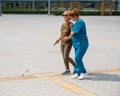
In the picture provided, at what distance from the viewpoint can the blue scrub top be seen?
850 centimetres

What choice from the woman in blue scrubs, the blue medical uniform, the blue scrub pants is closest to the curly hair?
the woman in blue scrubs

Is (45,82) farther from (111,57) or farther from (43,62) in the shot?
(111,57)

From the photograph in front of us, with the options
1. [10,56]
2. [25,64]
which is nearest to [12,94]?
[25,64]

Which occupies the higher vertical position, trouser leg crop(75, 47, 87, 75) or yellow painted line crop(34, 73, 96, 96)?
trouser leg crop(75, 47, 87, 75)

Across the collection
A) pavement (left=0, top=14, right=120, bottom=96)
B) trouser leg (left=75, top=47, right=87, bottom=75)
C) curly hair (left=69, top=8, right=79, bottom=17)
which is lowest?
pavement (left=0, top=14, right=120, bottom=96)

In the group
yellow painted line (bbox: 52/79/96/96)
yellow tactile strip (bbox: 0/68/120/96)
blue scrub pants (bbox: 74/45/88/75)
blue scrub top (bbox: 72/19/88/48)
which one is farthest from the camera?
blue scrub pants (bbox: 74/45/88/75)

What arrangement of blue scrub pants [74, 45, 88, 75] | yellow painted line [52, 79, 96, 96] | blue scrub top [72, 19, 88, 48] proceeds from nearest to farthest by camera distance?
1. yellow painted line [52, 79, 96, 96]
2. blue scrub top [72, 19, 88, 48]
3. blue scrub pants [74, 45, 88, 75]

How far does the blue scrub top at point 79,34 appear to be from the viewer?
27.9ft

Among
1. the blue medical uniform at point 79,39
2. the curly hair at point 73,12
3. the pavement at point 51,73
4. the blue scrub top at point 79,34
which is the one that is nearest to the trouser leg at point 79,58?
the blue medical uniform at point 79,39

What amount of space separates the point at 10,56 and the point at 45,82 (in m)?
4.18

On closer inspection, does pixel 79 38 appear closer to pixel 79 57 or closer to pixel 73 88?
pixel 79 57

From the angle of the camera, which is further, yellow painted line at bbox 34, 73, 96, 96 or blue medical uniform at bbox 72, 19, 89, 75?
blue medical uniform at bbox 72, 19, 89, 75

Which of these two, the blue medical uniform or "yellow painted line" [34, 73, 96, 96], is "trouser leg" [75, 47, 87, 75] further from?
"yellow painted line" [34, 73, 96, 96]

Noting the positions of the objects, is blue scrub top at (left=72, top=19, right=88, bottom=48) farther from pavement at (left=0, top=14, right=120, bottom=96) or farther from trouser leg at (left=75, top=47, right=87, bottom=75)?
pavement at (left=0, top=14, right=120, bottom=96)
